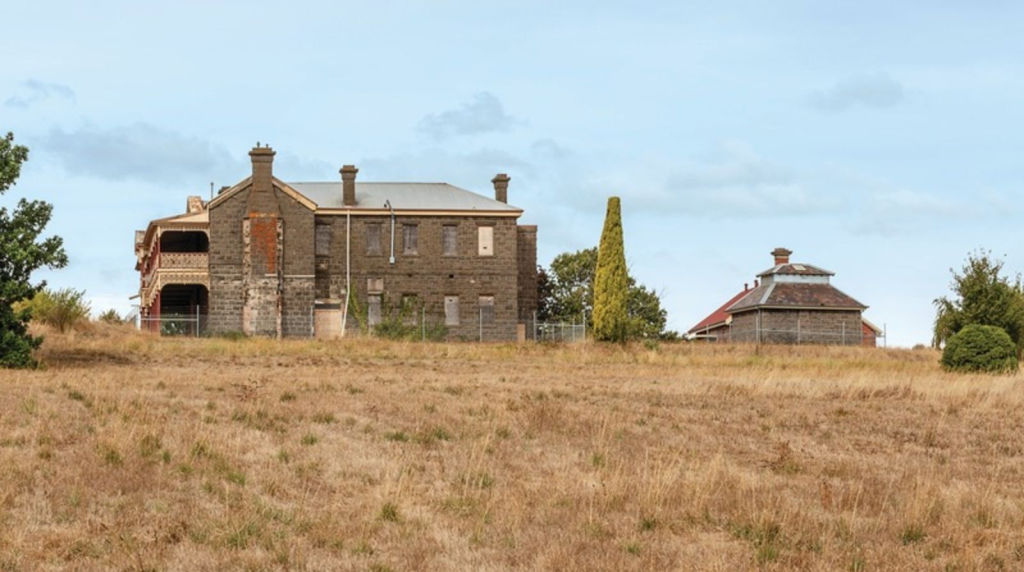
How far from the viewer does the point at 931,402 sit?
29125mm

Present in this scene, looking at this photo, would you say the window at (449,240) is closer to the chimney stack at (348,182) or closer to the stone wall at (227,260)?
the chimney stack at (348,182)

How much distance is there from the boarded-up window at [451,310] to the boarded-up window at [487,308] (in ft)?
3.55

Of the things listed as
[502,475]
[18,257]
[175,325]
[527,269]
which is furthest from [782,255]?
[502,475]

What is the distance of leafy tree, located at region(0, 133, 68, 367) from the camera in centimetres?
3547

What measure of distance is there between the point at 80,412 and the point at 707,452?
1050 cm

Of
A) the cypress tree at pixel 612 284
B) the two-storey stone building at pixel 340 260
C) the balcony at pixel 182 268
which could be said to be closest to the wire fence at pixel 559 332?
the two-storey stone building at pixel 340 260

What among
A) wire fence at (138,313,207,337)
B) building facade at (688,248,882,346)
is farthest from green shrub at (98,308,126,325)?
building facade at (688,248,882,346)

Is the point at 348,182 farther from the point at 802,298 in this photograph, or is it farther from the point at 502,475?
the point at 502,475

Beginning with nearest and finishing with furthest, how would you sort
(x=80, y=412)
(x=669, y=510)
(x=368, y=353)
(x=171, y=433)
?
(x=669, y=510), (x=171, y=433), (x=80, y=412), (x=368, y=353)

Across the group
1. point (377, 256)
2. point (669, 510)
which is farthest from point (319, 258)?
point (669, 510)

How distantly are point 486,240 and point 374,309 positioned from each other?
5.81m

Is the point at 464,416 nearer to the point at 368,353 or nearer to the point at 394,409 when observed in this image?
the point at 394,409

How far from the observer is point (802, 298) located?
69375 mm

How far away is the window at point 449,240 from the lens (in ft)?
192
